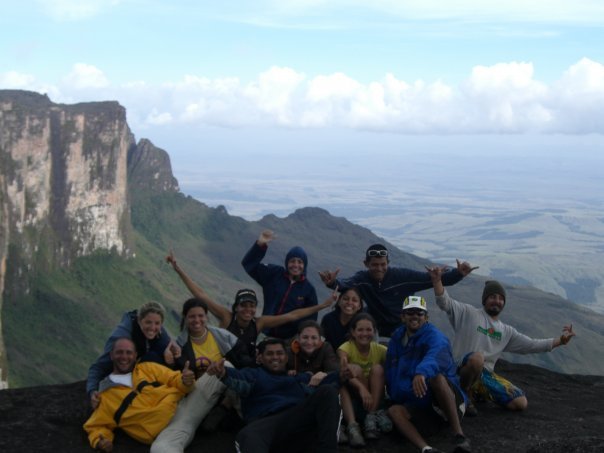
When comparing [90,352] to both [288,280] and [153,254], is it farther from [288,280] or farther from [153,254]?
[288,280]

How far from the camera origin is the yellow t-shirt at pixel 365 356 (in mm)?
12734

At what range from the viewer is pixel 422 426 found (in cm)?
1223

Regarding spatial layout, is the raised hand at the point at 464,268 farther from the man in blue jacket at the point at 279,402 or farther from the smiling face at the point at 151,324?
the smiling face at the point at 151,324

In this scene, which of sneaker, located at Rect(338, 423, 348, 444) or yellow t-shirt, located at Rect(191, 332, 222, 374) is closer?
sneaker, located at Rect(338, 423, 348, 444)

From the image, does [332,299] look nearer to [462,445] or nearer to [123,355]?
[462,445]

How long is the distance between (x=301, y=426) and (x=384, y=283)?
405 cm

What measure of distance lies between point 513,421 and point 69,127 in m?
117

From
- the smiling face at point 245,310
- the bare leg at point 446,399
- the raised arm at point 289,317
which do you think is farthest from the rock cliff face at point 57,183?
the bare leg at point 446,399

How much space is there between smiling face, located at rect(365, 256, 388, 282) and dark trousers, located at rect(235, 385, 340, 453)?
370 centimetres

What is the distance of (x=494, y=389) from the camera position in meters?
13.8

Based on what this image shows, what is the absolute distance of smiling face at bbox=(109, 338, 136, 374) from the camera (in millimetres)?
11906

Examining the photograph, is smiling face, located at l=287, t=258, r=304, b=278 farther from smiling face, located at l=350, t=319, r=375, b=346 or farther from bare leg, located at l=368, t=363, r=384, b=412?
bare leg, located at l=368, t=363, r=384, b=412

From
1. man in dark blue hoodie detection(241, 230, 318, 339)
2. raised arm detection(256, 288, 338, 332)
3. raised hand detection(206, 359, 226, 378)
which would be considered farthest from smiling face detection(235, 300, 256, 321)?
raised hand detection(206, 359, 226, 378)

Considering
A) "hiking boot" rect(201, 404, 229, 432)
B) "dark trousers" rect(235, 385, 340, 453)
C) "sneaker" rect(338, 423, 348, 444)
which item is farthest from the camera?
"hiking boot" rect(201, 404, 229, 432)
